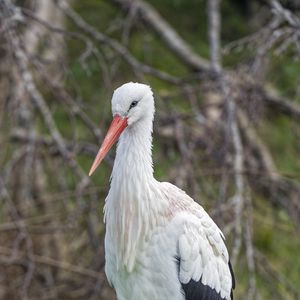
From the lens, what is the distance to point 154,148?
20.3 feet

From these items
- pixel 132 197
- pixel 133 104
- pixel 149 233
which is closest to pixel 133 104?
pixel 133 104

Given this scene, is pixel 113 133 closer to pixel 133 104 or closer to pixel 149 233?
pixel 133 104

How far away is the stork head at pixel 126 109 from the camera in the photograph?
3602 millimetres

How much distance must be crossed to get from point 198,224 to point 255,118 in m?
1.29

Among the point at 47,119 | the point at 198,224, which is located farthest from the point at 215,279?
the point at 47,119

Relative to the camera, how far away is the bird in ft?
12.3

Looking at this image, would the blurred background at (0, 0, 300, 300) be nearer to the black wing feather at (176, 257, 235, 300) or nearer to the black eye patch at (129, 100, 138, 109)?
the black wing feather at (176, 257, 235, 300)

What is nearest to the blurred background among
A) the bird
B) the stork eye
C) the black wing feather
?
the black wing feather

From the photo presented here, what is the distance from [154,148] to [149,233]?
2.39 metres

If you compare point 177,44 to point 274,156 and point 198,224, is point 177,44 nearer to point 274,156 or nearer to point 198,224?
point 274,156

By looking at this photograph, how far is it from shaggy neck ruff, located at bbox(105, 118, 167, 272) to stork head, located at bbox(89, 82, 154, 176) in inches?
2.9

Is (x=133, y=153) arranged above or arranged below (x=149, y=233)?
above

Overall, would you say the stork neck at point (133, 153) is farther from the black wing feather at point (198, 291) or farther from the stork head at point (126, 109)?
the black wing feather at point (198, 291)

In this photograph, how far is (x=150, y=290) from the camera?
12.3 ft
